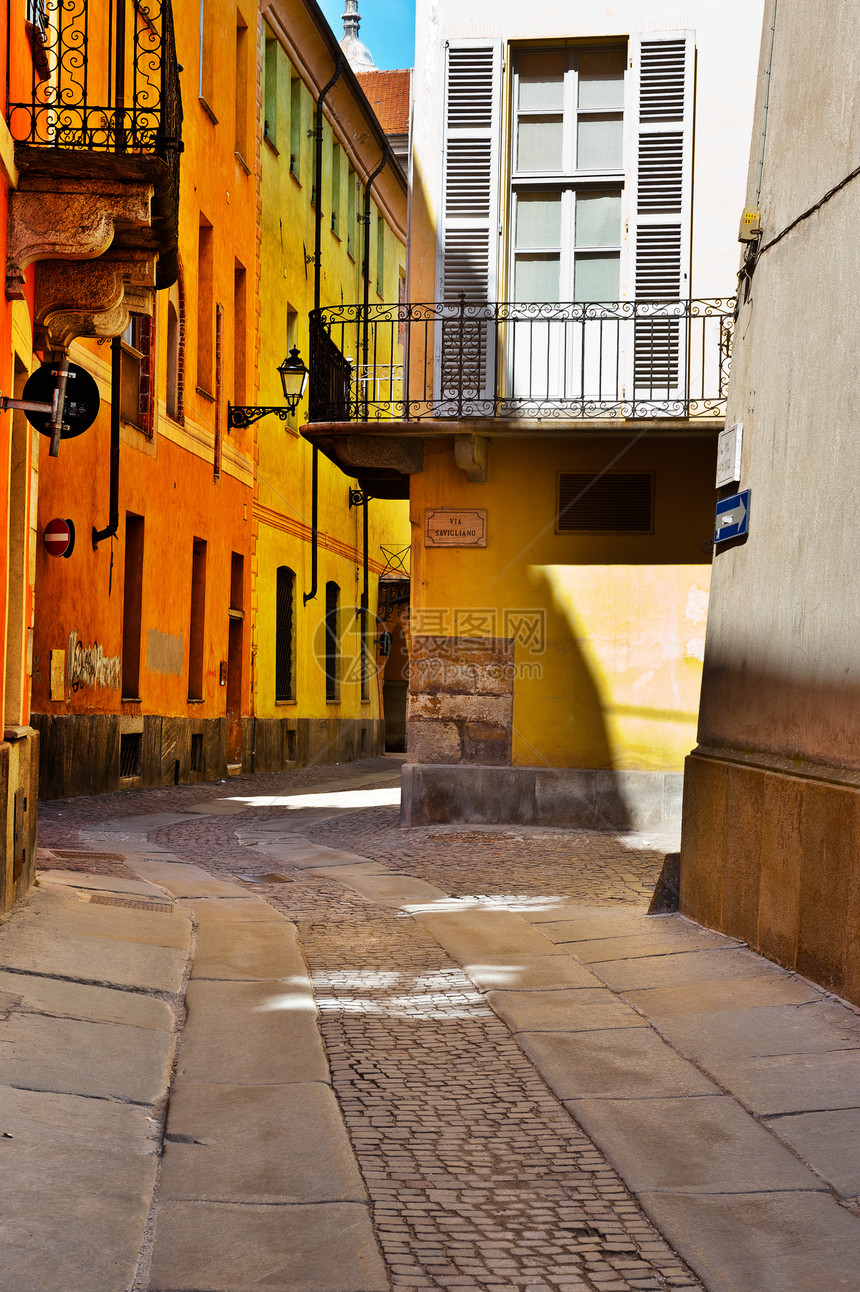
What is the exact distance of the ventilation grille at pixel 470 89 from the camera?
13.7 meters

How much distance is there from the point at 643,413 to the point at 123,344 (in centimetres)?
701

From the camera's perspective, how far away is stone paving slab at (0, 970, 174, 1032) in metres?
5.25

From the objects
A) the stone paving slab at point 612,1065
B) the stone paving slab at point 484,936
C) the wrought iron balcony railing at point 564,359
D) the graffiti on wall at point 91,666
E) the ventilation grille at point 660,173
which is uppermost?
the ventilation grille at point 660,173

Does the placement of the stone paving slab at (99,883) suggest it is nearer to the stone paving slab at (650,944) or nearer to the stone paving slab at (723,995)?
the stone paving slab at (650,944)

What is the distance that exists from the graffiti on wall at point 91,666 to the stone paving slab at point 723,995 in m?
10.3

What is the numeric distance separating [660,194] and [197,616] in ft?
31.2

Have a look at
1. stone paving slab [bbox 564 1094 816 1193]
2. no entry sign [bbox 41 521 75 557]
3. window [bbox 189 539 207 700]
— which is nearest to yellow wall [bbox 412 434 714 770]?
no entry sign [bbox 41 521 75 557]

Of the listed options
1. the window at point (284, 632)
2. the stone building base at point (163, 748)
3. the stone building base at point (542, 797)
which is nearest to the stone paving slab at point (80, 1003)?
the stone building base at point (542, 797)

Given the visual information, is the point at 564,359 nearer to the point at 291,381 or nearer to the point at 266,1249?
the point at 291,381

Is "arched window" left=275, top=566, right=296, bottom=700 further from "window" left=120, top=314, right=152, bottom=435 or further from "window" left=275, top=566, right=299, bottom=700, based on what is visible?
"window" left=120, top=314, right=152, bottom=435

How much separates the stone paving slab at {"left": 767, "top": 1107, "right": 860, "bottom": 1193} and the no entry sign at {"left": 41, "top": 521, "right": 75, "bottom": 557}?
37.6 feet

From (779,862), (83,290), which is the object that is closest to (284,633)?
(83,290)

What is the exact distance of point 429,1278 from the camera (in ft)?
10.3

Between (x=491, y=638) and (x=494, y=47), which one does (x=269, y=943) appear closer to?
(x=491, y=638)
